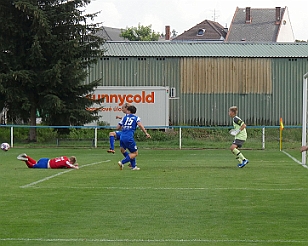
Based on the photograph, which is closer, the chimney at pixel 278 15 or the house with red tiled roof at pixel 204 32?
the chimney at pixel 278 15

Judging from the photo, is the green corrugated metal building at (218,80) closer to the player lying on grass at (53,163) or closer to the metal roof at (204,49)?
the metal roof at (204,49)

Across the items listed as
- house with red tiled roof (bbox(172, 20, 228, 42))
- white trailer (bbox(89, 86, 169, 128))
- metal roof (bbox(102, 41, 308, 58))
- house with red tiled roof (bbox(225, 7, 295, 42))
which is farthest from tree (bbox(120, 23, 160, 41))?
white trailer (bbox(89, 86, 169, 128))

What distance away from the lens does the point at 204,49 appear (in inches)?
1934

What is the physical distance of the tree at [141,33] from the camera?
12350cm

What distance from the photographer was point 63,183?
50.3 feet

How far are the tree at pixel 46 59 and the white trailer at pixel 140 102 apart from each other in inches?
162

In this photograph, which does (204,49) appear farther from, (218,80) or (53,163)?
(53,163)

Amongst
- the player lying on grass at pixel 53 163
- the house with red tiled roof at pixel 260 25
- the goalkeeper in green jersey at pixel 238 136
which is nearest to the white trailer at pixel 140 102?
the goalkeeper in green jersey at pixel 238 136

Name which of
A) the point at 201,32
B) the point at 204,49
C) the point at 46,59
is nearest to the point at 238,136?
the point at 46,59

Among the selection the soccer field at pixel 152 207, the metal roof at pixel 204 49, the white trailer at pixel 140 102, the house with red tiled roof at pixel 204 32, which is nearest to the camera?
the soccer field at pixel 152 207

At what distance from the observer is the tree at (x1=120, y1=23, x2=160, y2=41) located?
123500 millimetres

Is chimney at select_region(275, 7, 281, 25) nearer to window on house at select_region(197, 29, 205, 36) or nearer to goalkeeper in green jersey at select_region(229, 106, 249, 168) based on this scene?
window on house at select_region(197, 29, 205, 36)

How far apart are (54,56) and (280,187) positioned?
2427 centimetres

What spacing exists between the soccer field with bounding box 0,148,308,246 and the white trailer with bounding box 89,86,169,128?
927 inches
